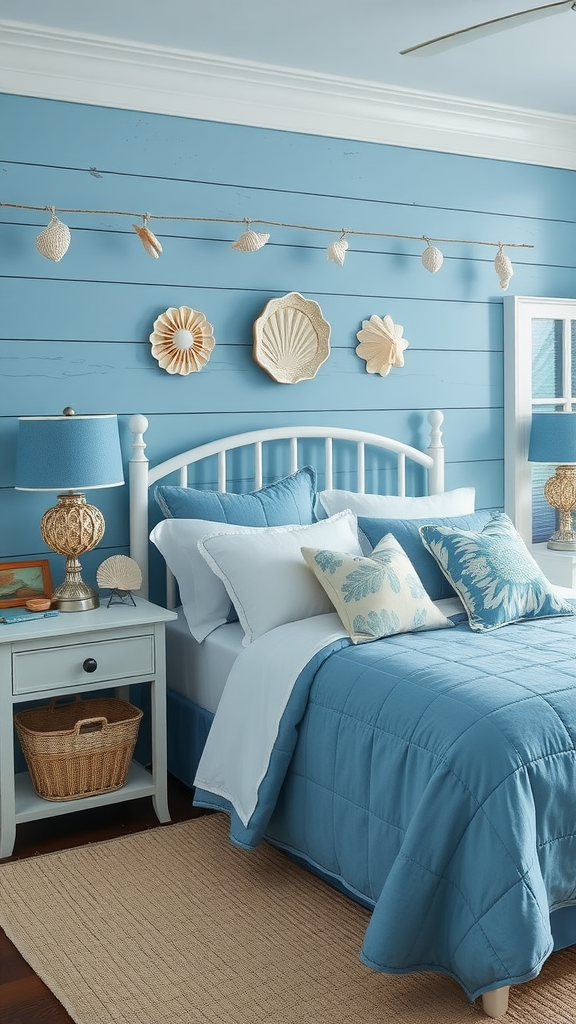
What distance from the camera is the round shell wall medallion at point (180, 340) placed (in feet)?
11.6

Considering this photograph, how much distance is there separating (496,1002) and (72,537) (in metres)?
1.80

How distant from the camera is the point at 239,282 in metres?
3.74

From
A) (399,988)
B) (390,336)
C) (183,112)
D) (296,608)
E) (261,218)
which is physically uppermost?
(183,112)

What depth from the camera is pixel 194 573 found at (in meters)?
3.28

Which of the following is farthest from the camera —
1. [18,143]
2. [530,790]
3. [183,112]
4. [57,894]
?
[183,112]

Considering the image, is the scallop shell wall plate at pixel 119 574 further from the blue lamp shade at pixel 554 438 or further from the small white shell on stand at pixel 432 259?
the blue lamp shade at pixel 554 438

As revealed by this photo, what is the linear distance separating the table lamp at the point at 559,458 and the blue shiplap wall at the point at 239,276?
8.5 inches

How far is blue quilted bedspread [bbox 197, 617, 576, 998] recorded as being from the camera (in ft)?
6.83

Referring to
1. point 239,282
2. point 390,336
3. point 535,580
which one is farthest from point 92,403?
point 535,580

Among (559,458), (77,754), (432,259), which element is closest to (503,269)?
(432,259)

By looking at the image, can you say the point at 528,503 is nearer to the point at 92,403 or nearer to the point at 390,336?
the point at 390,336

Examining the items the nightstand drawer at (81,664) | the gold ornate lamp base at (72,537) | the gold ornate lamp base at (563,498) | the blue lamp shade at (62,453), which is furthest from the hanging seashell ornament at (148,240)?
the gold ornate lamp base at (563,498)

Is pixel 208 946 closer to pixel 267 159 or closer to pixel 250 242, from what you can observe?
pixel 250 242

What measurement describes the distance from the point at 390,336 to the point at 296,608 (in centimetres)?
149
